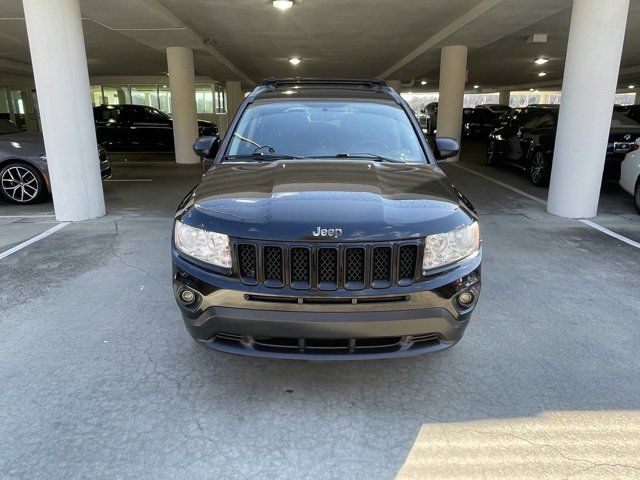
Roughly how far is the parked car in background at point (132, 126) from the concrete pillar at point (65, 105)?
36.7 ft

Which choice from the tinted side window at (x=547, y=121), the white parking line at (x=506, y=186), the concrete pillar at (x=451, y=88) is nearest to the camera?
the white parking line at (x=506, y=186)

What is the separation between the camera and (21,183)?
793cm

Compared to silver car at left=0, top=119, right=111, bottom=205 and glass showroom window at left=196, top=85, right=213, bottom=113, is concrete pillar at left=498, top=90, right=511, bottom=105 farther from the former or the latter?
silver car at left=0, top=119, right=111, bottom=205

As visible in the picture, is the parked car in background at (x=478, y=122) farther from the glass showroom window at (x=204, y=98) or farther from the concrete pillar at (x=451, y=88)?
the glass showroom window at (x=204, y=98)

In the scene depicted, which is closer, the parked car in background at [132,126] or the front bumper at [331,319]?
the front bumper at [331,319]

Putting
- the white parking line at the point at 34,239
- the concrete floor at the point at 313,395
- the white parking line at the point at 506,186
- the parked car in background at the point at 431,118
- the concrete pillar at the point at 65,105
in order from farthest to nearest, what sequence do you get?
the parked car in background at the point at 431,118 → the white parking line at the point at 506,186 → the concrete pillar at the point at 65,105 → the white parking line at the point at 34,239 → the concrete floor at the point at 313,395

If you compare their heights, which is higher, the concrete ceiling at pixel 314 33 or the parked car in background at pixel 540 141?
the concrete ceiling at pixel 314 33

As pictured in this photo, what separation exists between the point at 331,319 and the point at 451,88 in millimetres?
13717

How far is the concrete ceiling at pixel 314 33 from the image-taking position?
367 inches

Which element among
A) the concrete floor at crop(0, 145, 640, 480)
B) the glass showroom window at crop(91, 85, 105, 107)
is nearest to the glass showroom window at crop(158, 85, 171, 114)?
the glass showroom window at crop(91, 85, 105, 107)

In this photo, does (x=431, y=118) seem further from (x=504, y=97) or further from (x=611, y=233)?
(x=611, y=233)

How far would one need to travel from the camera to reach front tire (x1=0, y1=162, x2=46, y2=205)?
7836 millimetres

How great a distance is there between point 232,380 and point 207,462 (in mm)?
708

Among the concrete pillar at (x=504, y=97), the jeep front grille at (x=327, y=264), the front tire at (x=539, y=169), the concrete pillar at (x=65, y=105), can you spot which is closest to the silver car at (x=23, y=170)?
the concrete pillar at (x=65, y=105)
